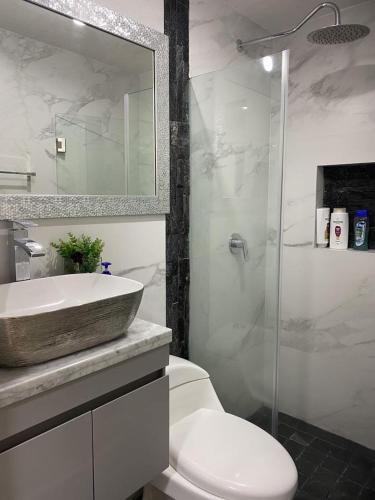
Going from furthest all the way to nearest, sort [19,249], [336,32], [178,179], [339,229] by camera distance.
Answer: [339,229]
[178,179]
[336,32]
[19,249]

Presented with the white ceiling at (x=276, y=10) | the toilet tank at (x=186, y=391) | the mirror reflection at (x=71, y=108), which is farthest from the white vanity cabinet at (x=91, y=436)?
the white ceiling at (x=276, y=10)

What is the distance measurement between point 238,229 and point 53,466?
53.5 inches

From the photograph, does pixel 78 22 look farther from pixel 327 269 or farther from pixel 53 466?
Result: pixel 327 269

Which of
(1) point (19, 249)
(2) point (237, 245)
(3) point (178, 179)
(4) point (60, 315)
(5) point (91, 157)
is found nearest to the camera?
(4) point (60, 315)

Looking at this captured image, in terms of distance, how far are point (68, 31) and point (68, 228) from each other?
71cm

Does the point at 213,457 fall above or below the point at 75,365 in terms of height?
below

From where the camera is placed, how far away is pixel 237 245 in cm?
202

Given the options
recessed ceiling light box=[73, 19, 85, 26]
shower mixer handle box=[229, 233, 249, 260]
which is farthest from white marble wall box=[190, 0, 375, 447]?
recessed ceiling light box=[73, 19, 85, 26]

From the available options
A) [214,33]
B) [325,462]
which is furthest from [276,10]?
[325,462]

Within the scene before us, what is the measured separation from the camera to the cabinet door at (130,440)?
1062 mm

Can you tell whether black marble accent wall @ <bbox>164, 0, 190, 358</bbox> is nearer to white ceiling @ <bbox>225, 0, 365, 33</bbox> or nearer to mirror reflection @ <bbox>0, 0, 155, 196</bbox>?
mirror reflection @ <bbox>0, 0, 155, 196</bbox>

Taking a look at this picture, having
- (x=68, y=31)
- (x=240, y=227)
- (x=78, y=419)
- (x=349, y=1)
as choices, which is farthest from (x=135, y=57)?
(x=78, y=419)

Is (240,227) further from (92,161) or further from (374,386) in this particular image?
(374,386)

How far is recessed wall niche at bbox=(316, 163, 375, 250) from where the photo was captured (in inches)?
88.4
